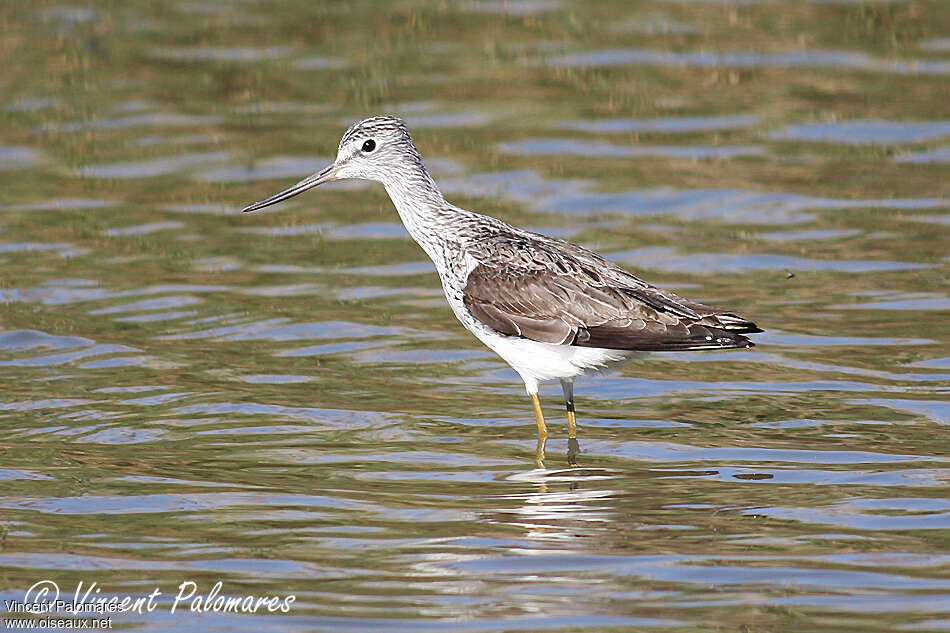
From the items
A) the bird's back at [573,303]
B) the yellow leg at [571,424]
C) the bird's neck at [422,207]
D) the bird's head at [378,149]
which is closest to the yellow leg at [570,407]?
the yellow leg at [571,424]

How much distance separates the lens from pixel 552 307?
33.3 ft

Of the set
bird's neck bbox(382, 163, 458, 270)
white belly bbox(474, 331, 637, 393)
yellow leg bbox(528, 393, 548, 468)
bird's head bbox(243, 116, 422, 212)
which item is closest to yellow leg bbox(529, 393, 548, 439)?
yellow leg bbox(528, 393, 548, 468)

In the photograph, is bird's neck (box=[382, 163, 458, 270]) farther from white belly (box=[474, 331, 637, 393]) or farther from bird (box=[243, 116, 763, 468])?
white belly (box=[474, 331, 637, 393])

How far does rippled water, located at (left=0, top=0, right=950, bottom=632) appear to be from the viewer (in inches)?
314

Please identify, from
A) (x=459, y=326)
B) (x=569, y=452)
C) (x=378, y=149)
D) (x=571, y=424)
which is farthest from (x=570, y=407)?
(x=459, y=326)

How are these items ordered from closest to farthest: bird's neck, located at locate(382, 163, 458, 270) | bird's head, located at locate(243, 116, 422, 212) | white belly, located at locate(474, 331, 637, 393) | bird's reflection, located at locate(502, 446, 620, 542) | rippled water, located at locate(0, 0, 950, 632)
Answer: rippled water, located at locate(0, 0, 950, 632) → bird's reflection, located at locate(502, 446, 620, 542) → white belly, located at locate(474, 331, 637, 393) → bird's neck, located at locate(382, 163, 458, 270) → bird's head, located at locate(243, 116, 422, 212)

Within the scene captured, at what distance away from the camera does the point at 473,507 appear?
898 cm

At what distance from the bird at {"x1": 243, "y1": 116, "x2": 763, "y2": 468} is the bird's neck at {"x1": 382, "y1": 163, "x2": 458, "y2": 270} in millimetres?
11

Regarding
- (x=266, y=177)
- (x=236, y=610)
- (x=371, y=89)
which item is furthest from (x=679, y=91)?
(x=236, y=610)

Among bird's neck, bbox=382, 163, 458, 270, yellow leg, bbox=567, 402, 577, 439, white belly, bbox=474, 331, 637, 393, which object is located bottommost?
yellow leg, bbox=567, 402, 577, 439

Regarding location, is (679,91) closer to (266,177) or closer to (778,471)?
(266,177)

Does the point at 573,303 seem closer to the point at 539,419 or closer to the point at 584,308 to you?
the point at 584,308

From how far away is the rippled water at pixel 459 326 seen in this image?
7.98 meters

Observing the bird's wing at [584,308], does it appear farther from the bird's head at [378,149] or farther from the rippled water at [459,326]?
the bird's head at [378,149]
